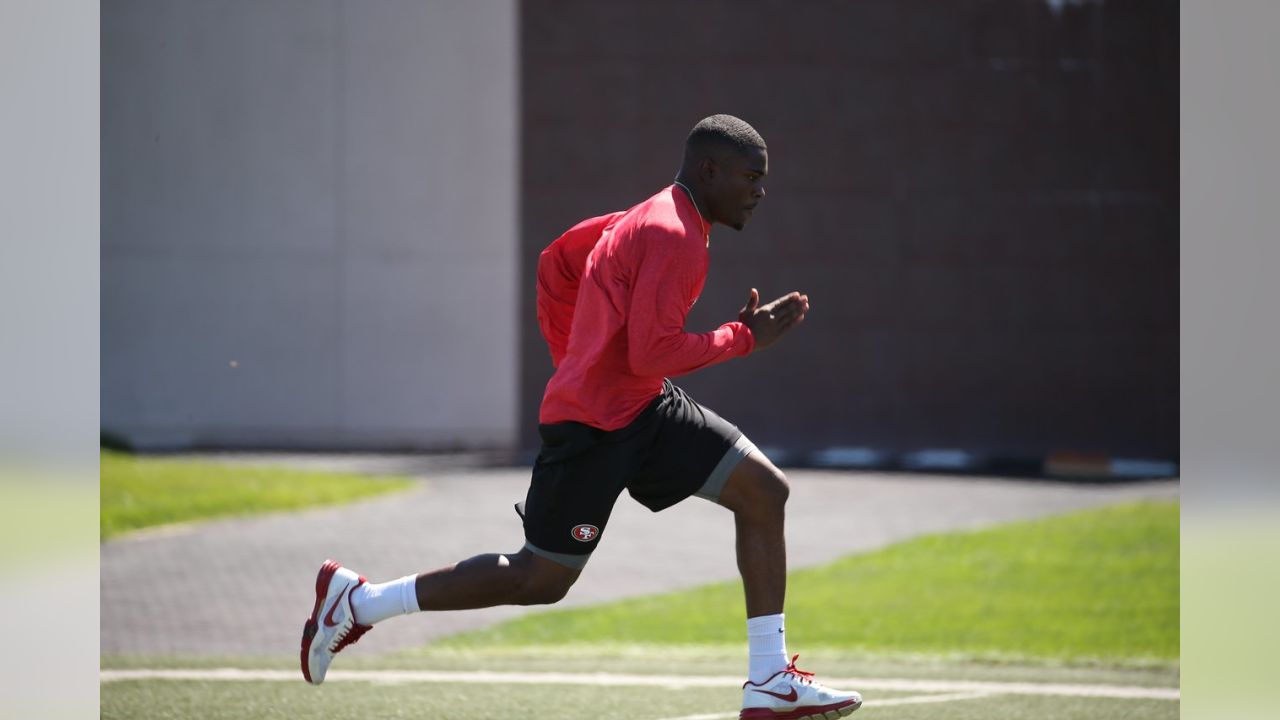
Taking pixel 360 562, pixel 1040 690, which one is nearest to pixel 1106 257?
pixel 360 562

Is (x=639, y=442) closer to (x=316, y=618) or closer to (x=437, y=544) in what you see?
(x=316, y=618)

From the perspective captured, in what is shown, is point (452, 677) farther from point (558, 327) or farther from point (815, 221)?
point (815, 221)

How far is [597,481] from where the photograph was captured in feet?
15.9

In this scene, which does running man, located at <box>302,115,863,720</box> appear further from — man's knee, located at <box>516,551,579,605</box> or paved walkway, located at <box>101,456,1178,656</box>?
paved walkway, located at <box>101,456,1178,656</box>

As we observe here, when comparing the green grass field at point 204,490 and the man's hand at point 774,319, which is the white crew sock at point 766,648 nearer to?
the man's hand at point 774,319

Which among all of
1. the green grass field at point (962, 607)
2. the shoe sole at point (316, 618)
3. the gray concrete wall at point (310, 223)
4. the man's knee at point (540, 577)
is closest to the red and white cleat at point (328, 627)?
the shoe sole at point (316, 618)

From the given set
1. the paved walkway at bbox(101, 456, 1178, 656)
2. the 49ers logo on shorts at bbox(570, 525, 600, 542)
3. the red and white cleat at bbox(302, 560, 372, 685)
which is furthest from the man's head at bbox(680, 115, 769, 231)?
the paved walkway at bbox(101, 456, 1178, 656)

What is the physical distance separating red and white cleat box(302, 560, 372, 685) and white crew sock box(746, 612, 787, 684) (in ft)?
4.07

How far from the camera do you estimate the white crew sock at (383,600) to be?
4.99 metres

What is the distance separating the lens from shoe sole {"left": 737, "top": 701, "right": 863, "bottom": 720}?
484 cm

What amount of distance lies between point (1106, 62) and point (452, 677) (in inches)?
475

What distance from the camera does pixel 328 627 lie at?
16.7ft

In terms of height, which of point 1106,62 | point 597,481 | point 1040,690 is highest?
point 1106,62
